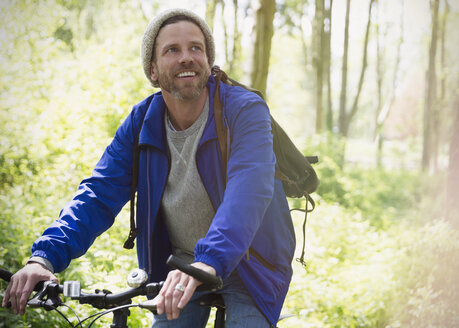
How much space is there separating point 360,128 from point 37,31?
82721 millimetres

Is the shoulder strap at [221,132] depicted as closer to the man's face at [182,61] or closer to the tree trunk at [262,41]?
the man's face at [182,61]

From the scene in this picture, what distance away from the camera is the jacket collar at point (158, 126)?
7.39 feet

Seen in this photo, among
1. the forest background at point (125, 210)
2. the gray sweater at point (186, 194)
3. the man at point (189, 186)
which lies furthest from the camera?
the forest background at point (125, 210)

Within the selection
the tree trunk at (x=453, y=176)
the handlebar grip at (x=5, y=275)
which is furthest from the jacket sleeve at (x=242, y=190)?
the tree trunk at (x=453, y=176)

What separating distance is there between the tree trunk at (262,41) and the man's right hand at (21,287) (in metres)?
5.71

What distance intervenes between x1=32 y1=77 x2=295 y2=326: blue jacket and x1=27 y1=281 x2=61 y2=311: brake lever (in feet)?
0.58

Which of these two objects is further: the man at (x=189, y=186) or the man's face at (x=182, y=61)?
the man's face at (x=182, y=61)

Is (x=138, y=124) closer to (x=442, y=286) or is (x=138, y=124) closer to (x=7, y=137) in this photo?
(x=442, y=286)

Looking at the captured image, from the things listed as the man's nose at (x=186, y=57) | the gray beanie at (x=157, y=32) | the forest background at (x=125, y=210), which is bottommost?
the forest background at (x=125, y=210)

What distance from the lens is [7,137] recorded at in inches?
353

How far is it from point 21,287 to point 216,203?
927 mm

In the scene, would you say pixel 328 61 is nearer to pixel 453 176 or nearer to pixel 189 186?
pixel 453 176

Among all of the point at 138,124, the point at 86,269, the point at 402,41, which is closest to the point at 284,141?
the point at 138,124

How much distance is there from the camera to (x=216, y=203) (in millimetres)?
2268
